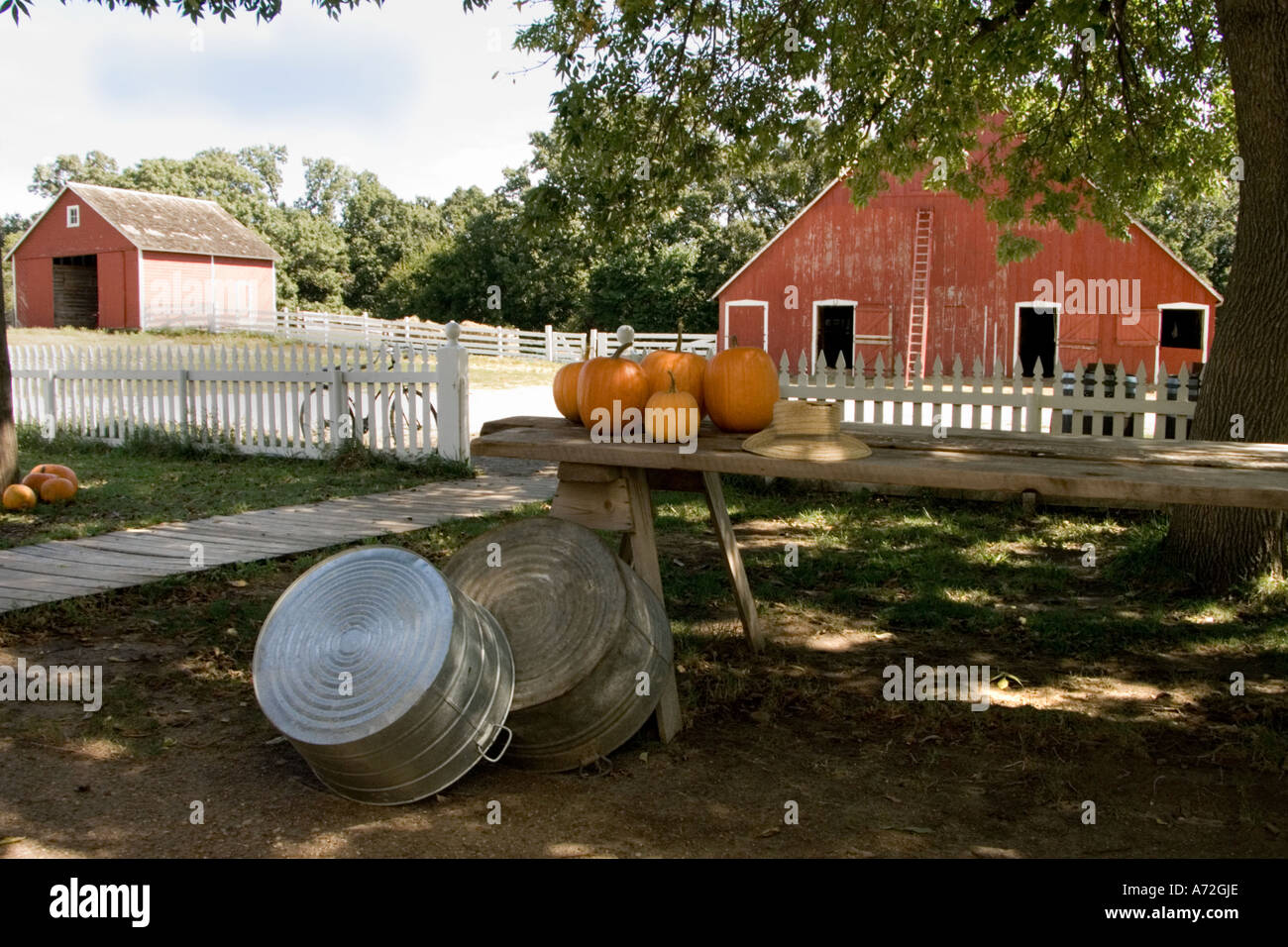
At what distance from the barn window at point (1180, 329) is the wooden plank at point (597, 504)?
23.7 metres

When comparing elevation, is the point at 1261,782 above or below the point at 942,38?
below

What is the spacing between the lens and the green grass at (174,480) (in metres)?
7.75

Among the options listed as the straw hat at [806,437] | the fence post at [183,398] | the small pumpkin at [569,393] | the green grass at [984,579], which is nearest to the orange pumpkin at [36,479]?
the fence post at [183,398]

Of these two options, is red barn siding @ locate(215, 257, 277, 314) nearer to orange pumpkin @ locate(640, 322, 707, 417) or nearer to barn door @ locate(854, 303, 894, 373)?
barn door @ locate(854, 303, 894, 373)

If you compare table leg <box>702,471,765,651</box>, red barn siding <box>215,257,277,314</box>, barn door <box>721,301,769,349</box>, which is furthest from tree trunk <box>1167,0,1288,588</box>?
red barn siding <box>215,257,277,314</box>

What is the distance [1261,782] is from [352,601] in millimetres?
3109

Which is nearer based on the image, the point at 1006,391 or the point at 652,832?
the point at 652,832

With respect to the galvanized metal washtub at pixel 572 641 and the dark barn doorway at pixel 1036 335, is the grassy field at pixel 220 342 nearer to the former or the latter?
the dark barn doorway at pixel 1036 335

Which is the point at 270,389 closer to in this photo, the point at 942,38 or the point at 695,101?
the point at 695,101

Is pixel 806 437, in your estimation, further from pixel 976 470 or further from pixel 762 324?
pixel 762 324

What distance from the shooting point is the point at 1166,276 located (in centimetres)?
2375

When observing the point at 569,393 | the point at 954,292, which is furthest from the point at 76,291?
the point at 569,393

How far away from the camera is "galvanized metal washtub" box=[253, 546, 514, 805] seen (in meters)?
3.13

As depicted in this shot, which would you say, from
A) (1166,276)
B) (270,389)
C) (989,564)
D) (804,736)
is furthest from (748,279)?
(804,736)
